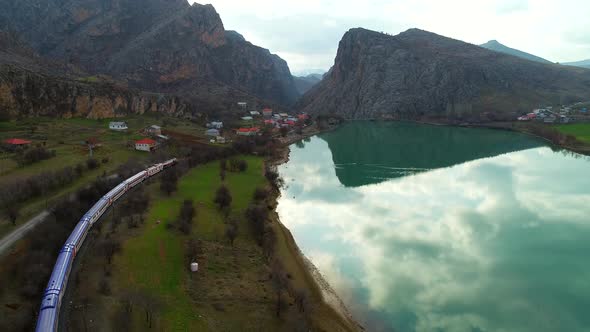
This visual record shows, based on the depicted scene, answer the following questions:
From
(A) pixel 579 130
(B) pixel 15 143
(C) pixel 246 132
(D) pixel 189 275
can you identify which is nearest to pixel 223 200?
(D) pixel 189 275

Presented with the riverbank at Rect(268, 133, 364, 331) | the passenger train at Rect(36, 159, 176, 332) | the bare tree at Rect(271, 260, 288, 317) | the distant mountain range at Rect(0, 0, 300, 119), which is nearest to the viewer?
the passenger train at Rect(36, 159, 176, 332)

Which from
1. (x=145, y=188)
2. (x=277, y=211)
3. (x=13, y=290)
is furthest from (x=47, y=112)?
(x=13, y=290)

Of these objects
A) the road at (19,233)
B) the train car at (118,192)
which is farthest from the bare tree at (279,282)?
the road at (19,233)

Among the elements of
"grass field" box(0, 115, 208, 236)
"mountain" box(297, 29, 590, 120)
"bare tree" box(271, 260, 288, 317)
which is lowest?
"bare tree" box(271, 260, 288, 317)

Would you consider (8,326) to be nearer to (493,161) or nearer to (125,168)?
(125,168)

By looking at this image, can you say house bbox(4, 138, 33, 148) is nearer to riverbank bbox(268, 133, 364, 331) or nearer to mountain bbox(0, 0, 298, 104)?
riverbank bbox(268, 133, 364, 331)

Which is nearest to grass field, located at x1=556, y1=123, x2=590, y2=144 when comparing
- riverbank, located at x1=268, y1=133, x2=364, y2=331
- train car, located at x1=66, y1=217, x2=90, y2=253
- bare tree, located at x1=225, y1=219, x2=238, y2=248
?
riverbank, located at x1=268, y1=133, x2=364, y2=331
